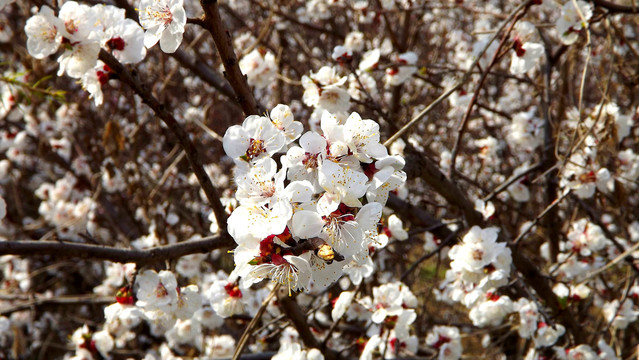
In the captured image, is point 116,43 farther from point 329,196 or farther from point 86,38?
point 329,196

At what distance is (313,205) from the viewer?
995 mm

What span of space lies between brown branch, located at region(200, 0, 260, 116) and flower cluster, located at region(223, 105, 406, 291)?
0.54ft

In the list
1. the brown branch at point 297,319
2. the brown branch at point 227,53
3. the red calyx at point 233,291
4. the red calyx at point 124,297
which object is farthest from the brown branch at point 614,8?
the red calyx at point 124,297

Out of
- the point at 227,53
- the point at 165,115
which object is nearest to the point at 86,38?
the point at 165,115

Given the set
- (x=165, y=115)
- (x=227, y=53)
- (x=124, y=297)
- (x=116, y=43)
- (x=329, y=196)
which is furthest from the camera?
(x=124, y=297)

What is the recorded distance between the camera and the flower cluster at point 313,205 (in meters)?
0.96

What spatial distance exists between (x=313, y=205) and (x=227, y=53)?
0.48 meters

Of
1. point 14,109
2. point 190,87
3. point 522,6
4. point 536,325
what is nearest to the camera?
point 522,6

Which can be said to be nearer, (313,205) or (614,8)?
(313,205)

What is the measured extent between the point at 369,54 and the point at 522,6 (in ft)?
2.65

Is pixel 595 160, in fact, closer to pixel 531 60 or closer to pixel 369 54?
pixel 531 60

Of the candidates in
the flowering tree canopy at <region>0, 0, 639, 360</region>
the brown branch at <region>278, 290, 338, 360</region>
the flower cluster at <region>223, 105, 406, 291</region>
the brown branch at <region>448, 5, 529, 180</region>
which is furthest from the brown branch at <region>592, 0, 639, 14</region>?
the brown branch at <region>278, 290, 338, 360</region>

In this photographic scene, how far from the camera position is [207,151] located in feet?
17.2

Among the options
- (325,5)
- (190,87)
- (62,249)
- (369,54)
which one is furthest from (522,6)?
(190,87)
